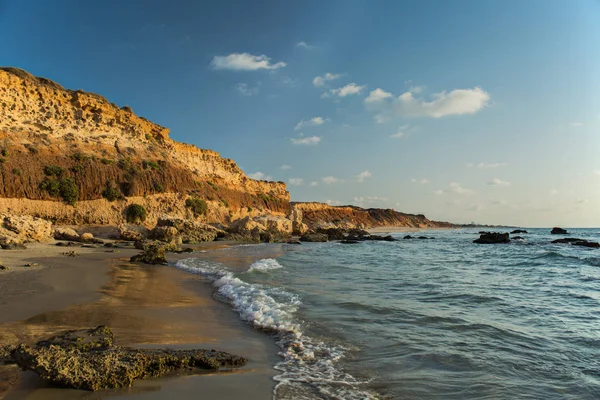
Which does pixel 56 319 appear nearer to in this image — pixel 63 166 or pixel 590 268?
pixel 590 268

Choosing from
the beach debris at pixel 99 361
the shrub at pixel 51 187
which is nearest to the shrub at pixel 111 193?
the shrub at pixel 51 187

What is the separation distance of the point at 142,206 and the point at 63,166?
23.1 ft

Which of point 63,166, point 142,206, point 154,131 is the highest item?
point 154,131

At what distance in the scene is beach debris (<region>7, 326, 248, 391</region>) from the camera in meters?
3.67

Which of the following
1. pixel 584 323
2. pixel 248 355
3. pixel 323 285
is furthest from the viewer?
pixel 323 285

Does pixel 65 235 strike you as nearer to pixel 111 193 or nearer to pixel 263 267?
pixel 111 193

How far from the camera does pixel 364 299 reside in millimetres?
9055

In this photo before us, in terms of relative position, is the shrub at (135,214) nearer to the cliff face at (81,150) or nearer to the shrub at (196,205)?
the cliff face at (81,150)

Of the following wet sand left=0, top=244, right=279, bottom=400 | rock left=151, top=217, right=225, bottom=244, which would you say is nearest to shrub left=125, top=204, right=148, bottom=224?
rock left=151, top=217, right=225, bottom=244

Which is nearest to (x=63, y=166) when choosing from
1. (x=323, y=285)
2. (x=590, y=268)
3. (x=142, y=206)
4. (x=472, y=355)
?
(x=142, y=206)

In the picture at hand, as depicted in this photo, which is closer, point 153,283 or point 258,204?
point 153,283

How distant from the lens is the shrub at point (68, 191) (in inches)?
1104

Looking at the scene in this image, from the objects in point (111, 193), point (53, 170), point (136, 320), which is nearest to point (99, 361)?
point (136, 320)

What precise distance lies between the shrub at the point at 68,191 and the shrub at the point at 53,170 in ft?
2.35
